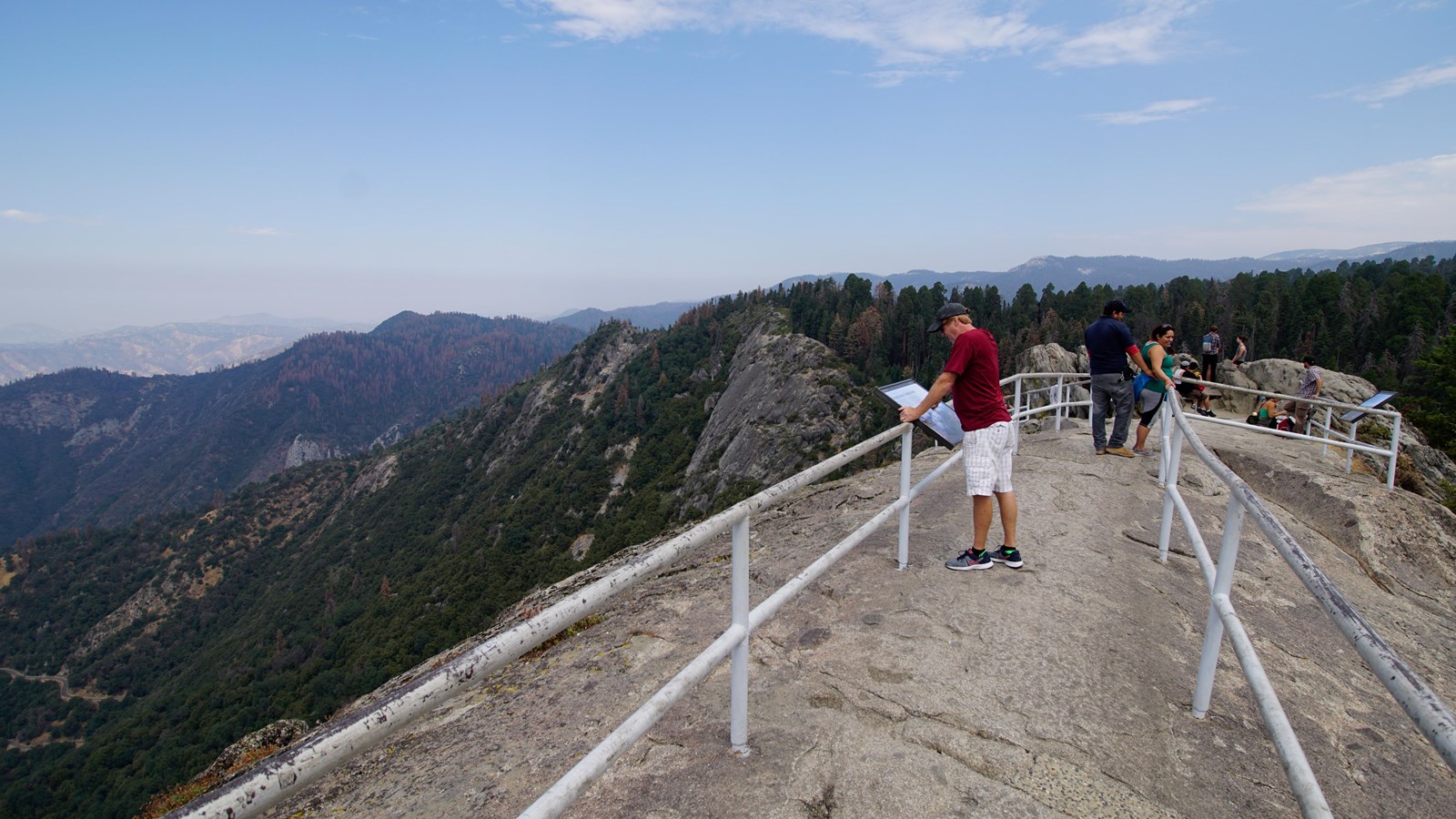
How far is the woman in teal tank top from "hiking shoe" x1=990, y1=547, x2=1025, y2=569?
455 centimetres

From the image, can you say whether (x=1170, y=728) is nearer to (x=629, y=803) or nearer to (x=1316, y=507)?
(x=629, y=803)

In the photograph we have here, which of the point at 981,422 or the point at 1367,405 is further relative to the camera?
the point at 1367,405

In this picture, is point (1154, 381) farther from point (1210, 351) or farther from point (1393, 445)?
point (1210, 351)

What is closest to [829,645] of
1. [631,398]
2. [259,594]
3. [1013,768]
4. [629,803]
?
[1013,768]

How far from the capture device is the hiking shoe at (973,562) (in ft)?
19.7

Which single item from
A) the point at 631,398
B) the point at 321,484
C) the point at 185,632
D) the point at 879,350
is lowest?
the point at 185,632

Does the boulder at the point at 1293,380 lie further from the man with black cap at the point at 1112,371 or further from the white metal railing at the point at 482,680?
the white metal railing at the point at 482,680

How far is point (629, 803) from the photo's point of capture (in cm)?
322

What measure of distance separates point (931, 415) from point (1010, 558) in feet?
4.89

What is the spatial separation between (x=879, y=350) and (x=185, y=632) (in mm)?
145495

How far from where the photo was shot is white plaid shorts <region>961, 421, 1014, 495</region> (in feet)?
18.8

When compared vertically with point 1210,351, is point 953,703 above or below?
below

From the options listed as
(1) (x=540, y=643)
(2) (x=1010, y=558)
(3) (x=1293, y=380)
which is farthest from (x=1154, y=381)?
(3) (x=1293, y=380)

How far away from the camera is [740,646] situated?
328cm
